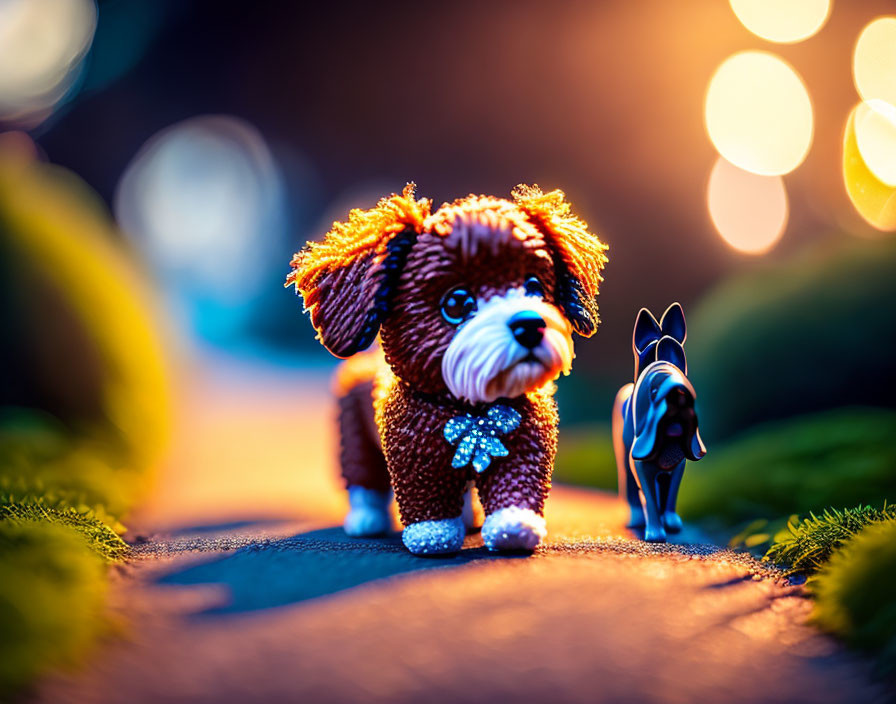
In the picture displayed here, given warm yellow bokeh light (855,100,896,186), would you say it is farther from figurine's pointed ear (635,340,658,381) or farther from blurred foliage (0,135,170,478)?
blurred foliage (0,135,170,478)

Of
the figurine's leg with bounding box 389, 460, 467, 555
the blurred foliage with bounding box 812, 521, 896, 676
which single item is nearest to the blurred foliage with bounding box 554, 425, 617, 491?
the figurine's leg with bounding box 389, 460, 467, 555

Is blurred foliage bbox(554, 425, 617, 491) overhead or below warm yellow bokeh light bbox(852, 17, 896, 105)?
below

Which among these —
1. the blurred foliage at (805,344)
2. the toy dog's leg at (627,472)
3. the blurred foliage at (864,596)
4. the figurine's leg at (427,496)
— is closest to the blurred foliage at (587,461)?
the blurred foliage at (805,344)

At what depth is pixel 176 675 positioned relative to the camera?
1164 millimetres

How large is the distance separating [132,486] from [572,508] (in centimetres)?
146

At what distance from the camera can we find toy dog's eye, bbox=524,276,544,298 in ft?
5.93

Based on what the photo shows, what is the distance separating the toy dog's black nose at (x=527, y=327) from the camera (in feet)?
5.47

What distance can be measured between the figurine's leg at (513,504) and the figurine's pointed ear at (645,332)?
43 cm

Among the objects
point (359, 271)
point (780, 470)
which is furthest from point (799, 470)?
point (359, 271)

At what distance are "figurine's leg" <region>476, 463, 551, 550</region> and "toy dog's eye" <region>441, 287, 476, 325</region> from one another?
1.18ft

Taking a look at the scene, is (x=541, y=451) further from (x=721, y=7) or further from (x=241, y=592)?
(x=721, y=7)

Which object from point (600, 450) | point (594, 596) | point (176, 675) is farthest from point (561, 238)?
point (600, 450)

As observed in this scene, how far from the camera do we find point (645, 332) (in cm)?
203

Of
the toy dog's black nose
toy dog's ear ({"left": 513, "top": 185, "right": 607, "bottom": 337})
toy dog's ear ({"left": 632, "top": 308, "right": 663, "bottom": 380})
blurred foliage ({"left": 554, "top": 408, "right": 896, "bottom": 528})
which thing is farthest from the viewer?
blurred foliage ({"left": 554, "top": 408, "right": 896, "bottom": 528})
